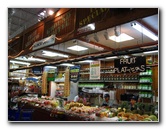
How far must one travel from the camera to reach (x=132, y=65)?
423 cm

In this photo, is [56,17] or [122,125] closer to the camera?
[122,125]

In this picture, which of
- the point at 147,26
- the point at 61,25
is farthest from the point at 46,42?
the point at 147,26

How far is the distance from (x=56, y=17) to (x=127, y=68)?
244 centimetres

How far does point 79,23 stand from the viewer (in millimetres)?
4066

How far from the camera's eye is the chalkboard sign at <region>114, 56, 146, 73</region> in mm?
4168

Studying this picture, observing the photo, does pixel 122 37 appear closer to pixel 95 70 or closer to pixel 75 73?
pixel 95 70

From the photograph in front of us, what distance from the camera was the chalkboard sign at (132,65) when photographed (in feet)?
13.7

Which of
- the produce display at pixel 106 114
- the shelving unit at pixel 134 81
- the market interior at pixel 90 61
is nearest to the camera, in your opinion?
the produce display at pixel 106 114

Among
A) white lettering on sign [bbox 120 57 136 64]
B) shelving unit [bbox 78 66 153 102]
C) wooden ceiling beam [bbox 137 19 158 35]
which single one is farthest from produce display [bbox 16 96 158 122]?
shelving unit [bbox 78 66 153 102]

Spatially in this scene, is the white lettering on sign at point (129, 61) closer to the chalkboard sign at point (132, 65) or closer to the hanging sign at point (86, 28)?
the chalkboard sign at point (132, 65)

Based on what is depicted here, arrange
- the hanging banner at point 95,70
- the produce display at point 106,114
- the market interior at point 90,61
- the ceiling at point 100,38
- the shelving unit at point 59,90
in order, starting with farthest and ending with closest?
1. the shelving unit at point 59,90
2. the hanging banner at point 95,70
3. the ceiling at point 100,38
4. the market interior at point 90,61
5. the produce display at point 106,114

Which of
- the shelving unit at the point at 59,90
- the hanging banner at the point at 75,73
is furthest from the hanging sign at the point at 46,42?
the shelving unit at the point at 59,90
